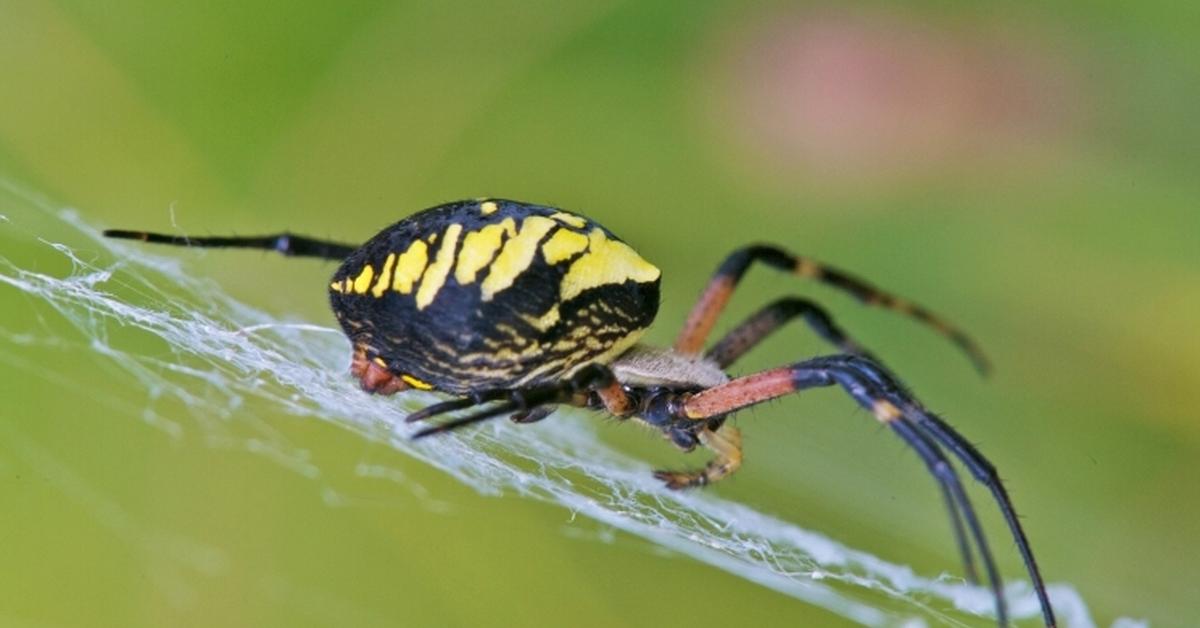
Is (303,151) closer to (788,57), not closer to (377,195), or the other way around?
(377,195)

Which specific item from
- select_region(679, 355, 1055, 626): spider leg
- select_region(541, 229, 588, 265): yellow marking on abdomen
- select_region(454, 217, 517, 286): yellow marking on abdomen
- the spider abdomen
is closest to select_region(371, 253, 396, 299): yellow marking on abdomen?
the spider abdomen

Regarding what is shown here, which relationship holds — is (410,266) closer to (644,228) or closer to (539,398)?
(539,398)

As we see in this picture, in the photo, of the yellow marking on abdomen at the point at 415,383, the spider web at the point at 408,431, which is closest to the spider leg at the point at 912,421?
the spider web at the point at 408,431

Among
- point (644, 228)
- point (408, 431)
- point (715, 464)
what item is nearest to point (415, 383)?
point (408, 431)

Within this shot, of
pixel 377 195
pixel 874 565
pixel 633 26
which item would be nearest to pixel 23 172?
pixel 377 195

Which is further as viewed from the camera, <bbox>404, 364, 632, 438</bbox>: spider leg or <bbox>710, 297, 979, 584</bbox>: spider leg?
<bbox>710, 297, 979, 584</bbox>: spider leg

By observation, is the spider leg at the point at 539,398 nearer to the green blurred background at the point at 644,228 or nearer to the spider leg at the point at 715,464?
the spider leg at the point at 715,464

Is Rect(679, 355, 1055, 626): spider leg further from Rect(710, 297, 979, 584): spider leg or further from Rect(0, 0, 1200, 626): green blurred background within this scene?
Rect(0, 0, 1200, 626): green blurred background
